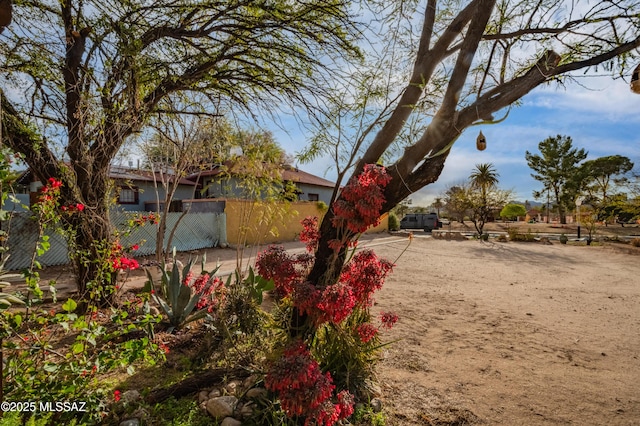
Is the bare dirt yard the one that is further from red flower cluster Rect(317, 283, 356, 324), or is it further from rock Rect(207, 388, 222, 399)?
rock Rect(207, 388, 222, 399)

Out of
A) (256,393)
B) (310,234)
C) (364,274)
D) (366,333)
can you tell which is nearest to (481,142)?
(364,274)

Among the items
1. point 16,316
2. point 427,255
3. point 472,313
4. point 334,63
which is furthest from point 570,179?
point 16,316

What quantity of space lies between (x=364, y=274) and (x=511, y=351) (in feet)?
7.99

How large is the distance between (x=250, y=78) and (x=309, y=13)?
47.0 inches

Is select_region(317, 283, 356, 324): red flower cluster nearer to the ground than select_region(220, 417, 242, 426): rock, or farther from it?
farther from it

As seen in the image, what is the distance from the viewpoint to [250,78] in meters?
4.42

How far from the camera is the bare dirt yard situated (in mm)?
2514

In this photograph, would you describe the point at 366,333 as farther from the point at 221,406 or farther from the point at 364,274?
the point at 221,406

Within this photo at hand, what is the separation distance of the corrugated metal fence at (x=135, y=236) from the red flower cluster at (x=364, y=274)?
17.1 ft

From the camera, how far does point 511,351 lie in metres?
3.65

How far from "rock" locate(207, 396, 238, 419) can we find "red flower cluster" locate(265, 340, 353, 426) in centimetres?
56

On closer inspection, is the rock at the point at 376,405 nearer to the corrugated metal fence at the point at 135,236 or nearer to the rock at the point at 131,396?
the rock at the point at 131,396

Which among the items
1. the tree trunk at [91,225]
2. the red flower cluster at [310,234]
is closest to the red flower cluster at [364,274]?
the red flower cluster at [310,234]

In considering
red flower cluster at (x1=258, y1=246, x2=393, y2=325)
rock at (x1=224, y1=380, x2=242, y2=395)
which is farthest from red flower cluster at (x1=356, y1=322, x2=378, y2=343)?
rock at (x1=224, y1=380, x2=242, y2=395)
